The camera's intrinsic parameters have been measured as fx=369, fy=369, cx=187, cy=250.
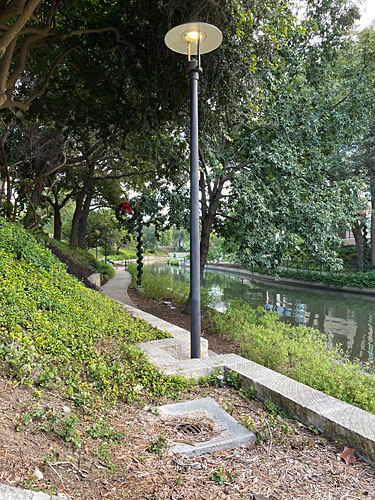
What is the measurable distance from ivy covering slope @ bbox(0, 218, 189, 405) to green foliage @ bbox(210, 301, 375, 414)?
128 centimetres

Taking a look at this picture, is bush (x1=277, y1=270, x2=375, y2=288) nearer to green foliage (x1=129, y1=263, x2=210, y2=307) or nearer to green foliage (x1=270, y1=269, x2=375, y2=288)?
green foliage (x1=270, y1=269, x2=375, y2=288)

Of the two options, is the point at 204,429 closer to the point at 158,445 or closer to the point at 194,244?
the point at 158,445

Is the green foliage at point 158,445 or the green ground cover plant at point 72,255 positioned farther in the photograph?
the green ground cover plant at point 72,255

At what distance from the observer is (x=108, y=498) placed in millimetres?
1789

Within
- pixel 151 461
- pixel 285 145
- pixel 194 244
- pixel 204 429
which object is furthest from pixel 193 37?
pixel 285 145

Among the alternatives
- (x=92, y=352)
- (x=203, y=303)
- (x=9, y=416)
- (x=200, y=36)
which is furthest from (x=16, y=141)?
(x=9, y=416)

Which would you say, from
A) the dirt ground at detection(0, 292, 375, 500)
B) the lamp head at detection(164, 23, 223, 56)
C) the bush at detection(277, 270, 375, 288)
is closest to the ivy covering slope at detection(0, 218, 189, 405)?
the dirt ground at detection(0, 292, 375, 500)

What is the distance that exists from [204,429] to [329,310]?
45.0 ft

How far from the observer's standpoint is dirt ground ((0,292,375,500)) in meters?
1.82

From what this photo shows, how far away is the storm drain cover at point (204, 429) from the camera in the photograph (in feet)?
7.79

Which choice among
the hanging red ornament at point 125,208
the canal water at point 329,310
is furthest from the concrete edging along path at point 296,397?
the hanging red ornament at point 125,208

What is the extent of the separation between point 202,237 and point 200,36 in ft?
21.6

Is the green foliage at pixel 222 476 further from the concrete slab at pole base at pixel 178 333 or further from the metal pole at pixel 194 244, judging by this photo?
the concrete slab at pole base at pixel 178 333

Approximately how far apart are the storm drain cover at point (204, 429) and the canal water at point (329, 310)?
178 inches
